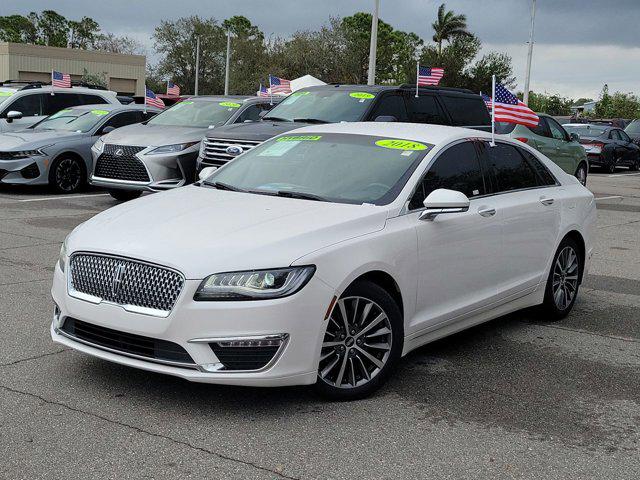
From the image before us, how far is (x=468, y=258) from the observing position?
19.3 ft

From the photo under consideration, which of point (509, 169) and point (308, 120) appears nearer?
point (509, 169)

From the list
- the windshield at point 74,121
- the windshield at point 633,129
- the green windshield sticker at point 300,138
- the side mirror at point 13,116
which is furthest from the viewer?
the windshield at point 633,129

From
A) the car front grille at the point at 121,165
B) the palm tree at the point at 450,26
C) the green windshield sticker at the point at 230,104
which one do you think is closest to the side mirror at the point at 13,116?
the car front grille at the point at 121,165

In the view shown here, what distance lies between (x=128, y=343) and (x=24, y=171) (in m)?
11.0

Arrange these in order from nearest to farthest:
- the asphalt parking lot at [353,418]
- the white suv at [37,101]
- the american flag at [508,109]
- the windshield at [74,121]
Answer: the asphalt parking lot at [353,418] < the american flag at [508,109] < the windshield at [74,121] < the white suv at [37,101]

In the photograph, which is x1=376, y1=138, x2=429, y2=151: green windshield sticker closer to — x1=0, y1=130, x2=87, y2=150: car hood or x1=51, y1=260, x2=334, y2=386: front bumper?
x1=51, y1=260, x2=334, y2=386: front bumper

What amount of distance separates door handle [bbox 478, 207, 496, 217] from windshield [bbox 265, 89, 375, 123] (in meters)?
6.04

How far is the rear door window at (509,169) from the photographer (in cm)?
656

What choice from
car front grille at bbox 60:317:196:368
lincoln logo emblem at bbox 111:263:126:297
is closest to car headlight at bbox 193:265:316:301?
car front grille at bbox 60:317:196:368

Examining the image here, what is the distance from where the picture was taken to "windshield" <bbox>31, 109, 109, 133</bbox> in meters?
15.9

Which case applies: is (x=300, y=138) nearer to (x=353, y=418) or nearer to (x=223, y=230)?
(x=223, y=230)

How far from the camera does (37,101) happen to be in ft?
59.8

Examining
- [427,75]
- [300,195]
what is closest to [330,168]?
[300,195]

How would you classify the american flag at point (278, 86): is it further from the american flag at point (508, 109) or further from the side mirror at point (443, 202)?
the side mirror at point (443, 202)
